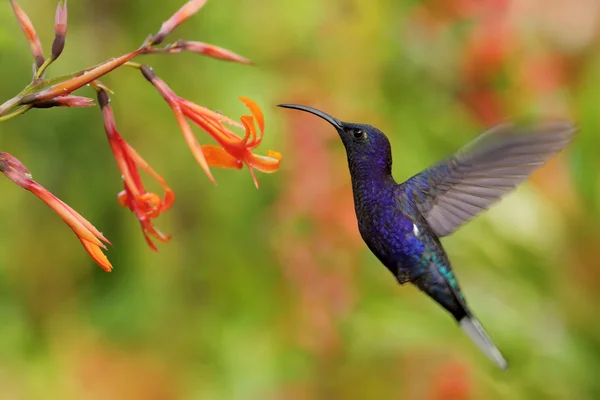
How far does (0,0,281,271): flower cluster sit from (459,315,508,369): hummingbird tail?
56 cm

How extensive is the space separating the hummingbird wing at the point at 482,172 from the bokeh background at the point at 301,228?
1071 mm

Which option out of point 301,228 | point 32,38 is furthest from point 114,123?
point 301,228

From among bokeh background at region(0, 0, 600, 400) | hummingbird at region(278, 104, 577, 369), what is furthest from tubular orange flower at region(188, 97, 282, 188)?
bokeh background at region(0, 0, 600, 400)

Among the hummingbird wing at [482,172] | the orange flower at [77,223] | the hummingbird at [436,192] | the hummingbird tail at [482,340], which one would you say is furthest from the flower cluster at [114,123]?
the hummingbird tail at [482,340]

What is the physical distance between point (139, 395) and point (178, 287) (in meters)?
0.44

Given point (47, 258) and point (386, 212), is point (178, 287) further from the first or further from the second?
point (386, 212)

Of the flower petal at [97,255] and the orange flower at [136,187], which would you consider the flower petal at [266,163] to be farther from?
the flower petal at [97,255]

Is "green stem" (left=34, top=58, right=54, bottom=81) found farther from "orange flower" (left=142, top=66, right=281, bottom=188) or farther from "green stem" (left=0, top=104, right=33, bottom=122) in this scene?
"orange flower" (left=142, top=66, right=281, bottom=188)

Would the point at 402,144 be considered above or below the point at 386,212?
below

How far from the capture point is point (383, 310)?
108 inches

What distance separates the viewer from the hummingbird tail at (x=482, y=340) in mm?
1453

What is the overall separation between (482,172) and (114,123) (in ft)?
2.42

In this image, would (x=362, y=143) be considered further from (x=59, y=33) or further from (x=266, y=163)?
(x=59, y=33)

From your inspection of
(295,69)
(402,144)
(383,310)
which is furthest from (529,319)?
(295,69)
